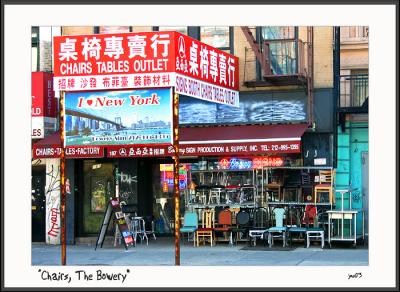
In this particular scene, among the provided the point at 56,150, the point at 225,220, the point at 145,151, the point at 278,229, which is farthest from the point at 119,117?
the point at 278,229

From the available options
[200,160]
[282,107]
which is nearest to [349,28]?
[282,107]

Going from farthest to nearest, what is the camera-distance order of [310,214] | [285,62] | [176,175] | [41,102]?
[41,102], [285,62], [310,214], [176,175]

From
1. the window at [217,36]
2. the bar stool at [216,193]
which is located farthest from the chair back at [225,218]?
the window at [217,36]

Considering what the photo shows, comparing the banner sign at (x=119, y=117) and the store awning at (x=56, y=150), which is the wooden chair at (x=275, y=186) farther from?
the banner sign at (x=119, y=117)

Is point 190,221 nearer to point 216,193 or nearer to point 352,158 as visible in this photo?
point 216,193

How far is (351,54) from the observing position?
851 inches

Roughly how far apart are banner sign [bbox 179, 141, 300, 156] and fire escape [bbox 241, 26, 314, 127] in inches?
50.3

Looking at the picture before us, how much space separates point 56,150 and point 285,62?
20.2 feet

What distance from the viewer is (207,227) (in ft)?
70.9

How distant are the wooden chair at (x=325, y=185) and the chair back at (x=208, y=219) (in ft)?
8.70

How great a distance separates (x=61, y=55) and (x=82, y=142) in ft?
6.39

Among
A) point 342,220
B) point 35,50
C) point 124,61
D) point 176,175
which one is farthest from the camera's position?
point 35,50

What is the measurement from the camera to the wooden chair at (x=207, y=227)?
70.1 ft

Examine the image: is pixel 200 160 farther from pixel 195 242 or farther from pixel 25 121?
pixel 25 121
